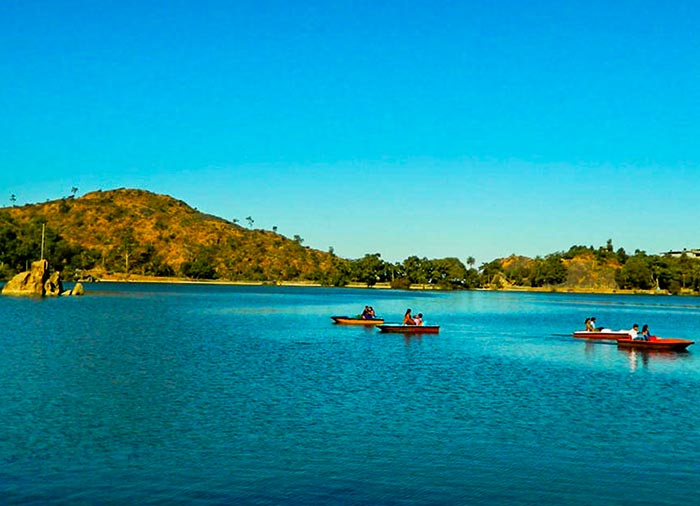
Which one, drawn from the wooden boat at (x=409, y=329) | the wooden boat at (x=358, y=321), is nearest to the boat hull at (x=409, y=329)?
the wooden boat at (x=409, y=329)

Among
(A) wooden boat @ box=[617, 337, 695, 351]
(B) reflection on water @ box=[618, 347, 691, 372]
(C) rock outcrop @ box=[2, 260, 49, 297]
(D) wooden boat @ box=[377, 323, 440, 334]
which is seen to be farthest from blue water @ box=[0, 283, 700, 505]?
(C) rock outcrop @ box=[2, 260, 49, 297]

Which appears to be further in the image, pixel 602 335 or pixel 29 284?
pixel 29 284

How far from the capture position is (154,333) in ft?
185

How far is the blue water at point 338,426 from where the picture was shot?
17078 mm

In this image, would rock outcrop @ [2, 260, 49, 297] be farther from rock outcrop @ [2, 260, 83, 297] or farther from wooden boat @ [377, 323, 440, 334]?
wooden boat @ [377, 323, 440, 334]

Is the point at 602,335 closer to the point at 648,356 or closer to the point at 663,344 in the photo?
the point at 663,344

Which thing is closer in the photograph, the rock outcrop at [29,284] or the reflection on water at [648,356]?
the reflection on water at [648,356]

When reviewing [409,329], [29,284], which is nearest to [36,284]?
[29,284]

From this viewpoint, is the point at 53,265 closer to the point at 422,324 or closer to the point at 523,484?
the point at 422,324

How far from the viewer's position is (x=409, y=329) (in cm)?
6228

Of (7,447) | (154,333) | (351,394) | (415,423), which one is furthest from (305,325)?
(7,447)

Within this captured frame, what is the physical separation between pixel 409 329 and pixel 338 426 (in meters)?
39.3

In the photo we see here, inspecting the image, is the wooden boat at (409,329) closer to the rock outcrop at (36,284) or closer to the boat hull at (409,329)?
the boat hull at (409,329)

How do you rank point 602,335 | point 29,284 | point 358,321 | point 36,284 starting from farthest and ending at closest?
point 36,284 → point 29,284 → point 358,321 → point 602,335
